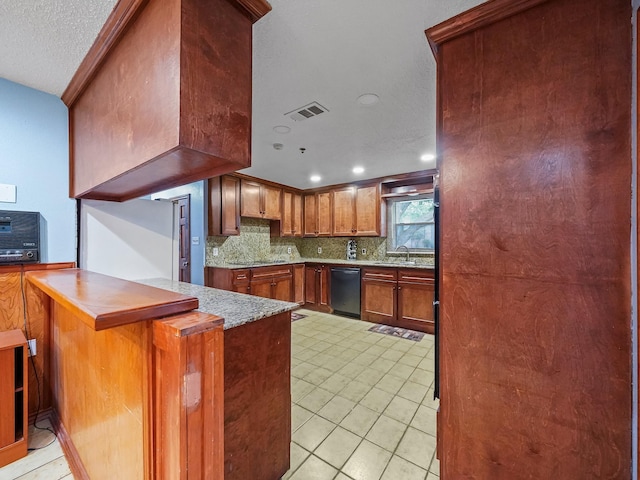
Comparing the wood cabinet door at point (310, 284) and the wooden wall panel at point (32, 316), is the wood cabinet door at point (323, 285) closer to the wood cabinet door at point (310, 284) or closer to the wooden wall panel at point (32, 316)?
the wood cabinet door at point (310, 284)

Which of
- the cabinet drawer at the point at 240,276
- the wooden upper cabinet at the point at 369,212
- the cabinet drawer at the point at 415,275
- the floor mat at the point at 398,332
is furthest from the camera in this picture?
the wooden upper cabinet at the point at 369,212

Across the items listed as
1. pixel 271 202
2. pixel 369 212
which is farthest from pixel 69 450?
pixel 369 212

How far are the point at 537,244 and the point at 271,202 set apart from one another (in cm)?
422

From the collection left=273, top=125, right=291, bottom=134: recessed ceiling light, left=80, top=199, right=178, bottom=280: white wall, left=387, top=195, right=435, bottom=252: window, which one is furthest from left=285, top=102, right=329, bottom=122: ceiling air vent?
left=387, top=195, right=435, bottom=252: window

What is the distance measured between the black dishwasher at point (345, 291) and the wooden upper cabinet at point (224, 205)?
186cm

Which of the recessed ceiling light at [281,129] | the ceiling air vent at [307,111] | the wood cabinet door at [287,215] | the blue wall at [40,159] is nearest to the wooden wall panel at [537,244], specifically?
the ceiling air vent at [307,111]

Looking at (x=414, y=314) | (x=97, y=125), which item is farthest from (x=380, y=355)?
(x=97, y=125)

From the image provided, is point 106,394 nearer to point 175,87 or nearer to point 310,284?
point 175,87

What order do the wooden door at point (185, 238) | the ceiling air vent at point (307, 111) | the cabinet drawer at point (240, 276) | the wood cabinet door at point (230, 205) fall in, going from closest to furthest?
the ceiling air vent at point (307, 111) < the cabinet drawer at point (240, 276) < the wood cabinet door at point (230, 205) < the wooden door at point (185, 238)

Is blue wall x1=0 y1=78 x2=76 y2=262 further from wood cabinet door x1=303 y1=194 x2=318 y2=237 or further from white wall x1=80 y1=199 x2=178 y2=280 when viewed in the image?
wood cabinet door x1=303 y1=194 x2=318 y2=237

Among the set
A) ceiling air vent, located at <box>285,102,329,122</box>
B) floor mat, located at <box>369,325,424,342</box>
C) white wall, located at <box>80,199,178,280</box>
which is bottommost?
floor mat, located at <box>369,325,424,342</box>

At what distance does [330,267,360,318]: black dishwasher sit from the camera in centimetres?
434

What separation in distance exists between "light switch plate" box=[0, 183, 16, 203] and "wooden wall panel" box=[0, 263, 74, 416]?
0.45 m

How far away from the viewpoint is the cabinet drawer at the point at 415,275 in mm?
3623
